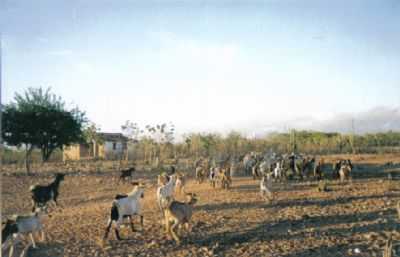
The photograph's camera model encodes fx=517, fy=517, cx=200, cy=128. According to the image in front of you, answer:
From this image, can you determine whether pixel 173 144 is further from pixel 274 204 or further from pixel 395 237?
pixel 395 237

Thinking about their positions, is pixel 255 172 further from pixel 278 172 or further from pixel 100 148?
A: pixel 100 148

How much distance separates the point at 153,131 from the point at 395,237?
29.7 metres

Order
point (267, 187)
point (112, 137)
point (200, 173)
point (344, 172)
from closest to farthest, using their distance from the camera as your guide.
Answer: point (267, 187), point (344, 172), point (200, 173), point (112, 137)

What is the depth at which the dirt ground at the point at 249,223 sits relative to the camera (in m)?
10.5

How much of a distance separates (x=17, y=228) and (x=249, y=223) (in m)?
5.52

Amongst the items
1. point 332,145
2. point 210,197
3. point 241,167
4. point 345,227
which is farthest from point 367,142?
point 345,227

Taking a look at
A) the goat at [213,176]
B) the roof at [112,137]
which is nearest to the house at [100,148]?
the roof at [112,137]

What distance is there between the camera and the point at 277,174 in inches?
870

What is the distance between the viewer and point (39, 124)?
3197 centimetres

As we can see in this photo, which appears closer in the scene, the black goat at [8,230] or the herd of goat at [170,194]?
the black goat at [8,230]

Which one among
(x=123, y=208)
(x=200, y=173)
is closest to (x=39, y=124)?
(x=200, y=173)

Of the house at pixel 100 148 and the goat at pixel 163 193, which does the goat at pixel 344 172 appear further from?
the house at pixel 100 148

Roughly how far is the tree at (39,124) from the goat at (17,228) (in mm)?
20821

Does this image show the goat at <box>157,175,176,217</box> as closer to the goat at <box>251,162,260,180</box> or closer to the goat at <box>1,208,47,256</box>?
the goat at <box>1,208,47,256</box>
